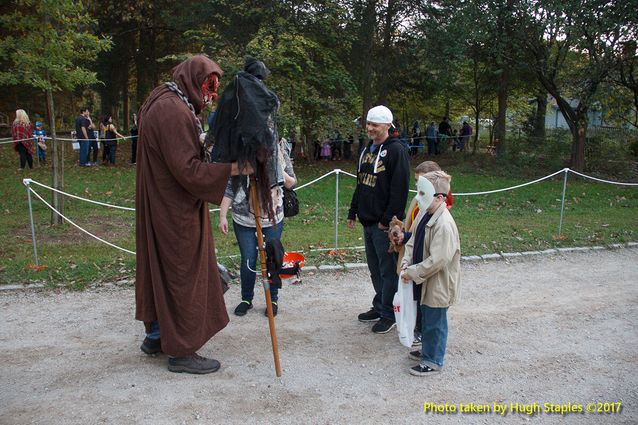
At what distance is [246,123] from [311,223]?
6.38 meters

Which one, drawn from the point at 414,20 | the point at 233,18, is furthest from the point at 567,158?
the point at 233,18

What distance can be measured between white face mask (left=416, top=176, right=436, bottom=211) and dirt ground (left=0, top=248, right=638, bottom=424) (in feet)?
4.30

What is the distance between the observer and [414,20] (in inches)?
730

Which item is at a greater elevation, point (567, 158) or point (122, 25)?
point (122, 25)

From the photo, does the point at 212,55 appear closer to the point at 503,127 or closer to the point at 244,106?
the point at 503,127

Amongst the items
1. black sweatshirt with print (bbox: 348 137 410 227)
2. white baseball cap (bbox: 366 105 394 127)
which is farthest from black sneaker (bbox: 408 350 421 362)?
white baseball cap (bbox: 366 105 394 127)

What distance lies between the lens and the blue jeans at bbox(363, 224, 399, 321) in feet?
16.2

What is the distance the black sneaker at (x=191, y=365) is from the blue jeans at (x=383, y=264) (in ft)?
5.44

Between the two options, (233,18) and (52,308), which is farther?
(233,18)

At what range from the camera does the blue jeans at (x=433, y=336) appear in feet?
13.8

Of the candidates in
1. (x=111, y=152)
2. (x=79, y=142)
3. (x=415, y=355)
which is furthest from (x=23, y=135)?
(x=415, y=355)

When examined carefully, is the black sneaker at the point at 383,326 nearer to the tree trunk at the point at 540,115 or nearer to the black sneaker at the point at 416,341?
the black sneaker at the point at 416,341

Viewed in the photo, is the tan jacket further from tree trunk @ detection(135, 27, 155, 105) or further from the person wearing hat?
tree trunk @ detection(135, 27, 155, 105)

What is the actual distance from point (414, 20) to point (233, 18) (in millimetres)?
6013
